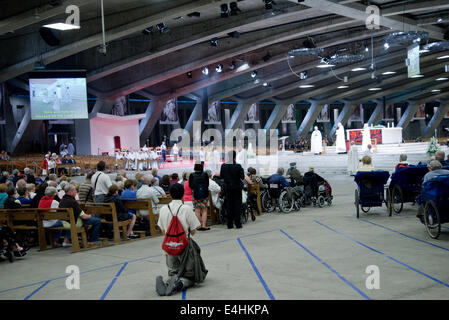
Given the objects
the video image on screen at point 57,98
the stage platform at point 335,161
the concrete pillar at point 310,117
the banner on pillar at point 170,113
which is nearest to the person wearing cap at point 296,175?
the stage platform at point 335,161

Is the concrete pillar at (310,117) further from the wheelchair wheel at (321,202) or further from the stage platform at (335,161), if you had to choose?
the wheelchair wheel at (321,202)

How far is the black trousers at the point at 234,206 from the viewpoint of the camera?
917 centimetres

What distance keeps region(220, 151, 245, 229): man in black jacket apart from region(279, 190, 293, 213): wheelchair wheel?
2045mm

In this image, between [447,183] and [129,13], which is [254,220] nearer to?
[447,183]

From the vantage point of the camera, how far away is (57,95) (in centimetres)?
2270

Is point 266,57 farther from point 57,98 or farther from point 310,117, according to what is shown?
point 310,117

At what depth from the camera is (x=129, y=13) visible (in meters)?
18.8

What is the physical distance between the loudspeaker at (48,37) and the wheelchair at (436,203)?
635 inches

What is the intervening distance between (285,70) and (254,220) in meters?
25.4

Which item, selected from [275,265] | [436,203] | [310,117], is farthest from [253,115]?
[275,265]

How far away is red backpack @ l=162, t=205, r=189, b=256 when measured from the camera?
5117 millimetres

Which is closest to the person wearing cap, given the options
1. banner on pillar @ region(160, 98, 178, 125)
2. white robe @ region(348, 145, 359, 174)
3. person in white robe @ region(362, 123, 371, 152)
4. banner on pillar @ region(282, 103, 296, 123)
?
white robe @ region(348, 145, 359, 174)
